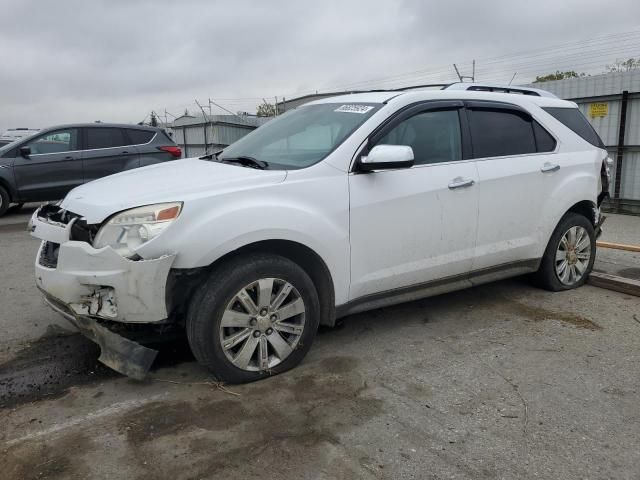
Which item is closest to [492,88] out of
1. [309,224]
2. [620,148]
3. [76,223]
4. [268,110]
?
[309,224]

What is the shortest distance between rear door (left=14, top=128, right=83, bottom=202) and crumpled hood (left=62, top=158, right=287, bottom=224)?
719 centimetres

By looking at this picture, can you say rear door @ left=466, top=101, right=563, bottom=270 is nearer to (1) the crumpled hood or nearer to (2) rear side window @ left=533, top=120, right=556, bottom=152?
(2) rear side window @ left=533, top=120, right=556, bottom=152

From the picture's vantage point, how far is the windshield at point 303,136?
3.69 m

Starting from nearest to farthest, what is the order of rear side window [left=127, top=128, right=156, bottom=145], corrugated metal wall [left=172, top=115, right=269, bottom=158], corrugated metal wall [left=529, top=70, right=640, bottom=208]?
corrugated metal wall [left=529, top=70, right=640, bottom=208]
rear side window [left=127, top=128, right=156, bottom=145]
corrugated metal wall [left=172, top=115, right=269, bottom=158]

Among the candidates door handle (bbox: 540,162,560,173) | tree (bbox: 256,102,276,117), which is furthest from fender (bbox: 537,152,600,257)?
tree (bbox: 256,102,276,117)

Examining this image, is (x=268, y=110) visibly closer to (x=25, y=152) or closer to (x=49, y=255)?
(x=25, y=152)

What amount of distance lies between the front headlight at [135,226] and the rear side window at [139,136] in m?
8.22

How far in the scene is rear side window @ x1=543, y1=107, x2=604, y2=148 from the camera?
4.88 metres

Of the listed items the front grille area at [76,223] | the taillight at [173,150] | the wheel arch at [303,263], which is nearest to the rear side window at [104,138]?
the taillight at [173,150]

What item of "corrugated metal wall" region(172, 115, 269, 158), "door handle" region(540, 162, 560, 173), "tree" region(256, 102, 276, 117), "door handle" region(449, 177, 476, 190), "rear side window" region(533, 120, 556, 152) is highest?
"tree" region(256, 102, 276, 117)

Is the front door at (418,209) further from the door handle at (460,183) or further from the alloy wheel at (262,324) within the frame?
the alloy wheel at (262,324)

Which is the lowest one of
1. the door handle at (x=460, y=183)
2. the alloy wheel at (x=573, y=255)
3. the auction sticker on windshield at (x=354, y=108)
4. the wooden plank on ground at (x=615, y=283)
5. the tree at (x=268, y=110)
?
the wooden plank on ground at (x=615, y=283)

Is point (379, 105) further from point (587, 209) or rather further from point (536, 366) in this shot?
point (587, 209)

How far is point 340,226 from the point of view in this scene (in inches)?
138
